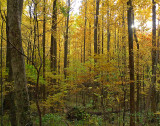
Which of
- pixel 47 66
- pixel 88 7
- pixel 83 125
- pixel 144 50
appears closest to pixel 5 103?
pixel 47 66

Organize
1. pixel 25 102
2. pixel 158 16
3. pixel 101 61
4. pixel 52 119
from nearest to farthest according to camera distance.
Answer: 1. pixel 25 102
2. pixel 52 119
3. pixel 101 61
4. pixel 158 16

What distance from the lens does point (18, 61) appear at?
3428 mm

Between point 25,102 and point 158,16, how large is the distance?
1313 cm

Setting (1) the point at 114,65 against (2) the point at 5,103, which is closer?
(1) the point at 114,65

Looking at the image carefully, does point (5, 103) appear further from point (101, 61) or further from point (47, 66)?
point (101, 61)

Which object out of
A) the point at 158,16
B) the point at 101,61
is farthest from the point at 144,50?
the point at 158,16

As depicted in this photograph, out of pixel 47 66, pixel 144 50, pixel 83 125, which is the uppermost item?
pixel 144 50

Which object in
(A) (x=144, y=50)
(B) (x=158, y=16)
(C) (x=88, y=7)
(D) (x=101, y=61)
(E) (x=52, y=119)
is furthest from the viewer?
(C) (x=88, y=7)

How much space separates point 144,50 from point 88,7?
506 inches

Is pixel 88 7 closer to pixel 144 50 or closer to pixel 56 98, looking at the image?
pixel 144 50

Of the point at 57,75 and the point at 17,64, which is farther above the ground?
the point at 17,64

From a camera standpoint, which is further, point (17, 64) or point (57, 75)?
point (57, 75)

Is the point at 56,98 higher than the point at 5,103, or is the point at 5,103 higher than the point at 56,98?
the point at 56,98

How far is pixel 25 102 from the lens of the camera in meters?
3.41
